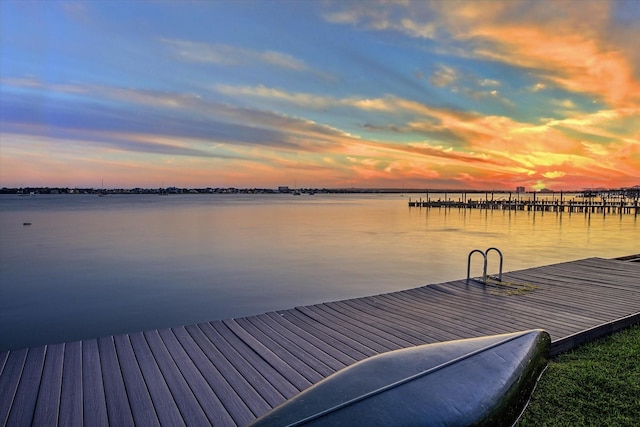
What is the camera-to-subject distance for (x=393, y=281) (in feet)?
50.9

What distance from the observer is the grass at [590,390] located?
370 centimetres

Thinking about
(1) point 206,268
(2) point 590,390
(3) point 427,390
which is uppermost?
(3) point 427,390

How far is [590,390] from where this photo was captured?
13.8ft

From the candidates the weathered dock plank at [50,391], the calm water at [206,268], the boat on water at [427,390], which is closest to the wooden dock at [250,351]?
the weathered dock plank at [50,391]

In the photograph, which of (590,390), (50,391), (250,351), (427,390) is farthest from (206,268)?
(427,390)

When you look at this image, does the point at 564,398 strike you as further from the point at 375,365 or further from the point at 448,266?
the point at 448,266

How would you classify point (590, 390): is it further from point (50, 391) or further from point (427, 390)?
point (50, 391)

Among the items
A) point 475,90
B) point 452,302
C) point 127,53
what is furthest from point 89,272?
point 475,90

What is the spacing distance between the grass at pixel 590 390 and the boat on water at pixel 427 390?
4.47ft

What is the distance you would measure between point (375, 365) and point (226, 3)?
1908cm

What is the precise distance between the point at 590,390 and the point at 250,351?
3.99 m

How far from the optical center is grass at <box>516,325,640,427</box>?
3.70 meters

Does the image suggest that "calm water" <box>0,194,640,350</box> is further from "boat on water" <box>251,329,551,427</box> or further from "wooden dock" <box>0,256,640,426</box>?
"boat on water" <box>251,329,551,427</box>

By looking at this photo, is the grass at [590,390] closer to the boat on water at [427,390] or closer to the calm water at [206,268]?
the boat on water at [427,390]
